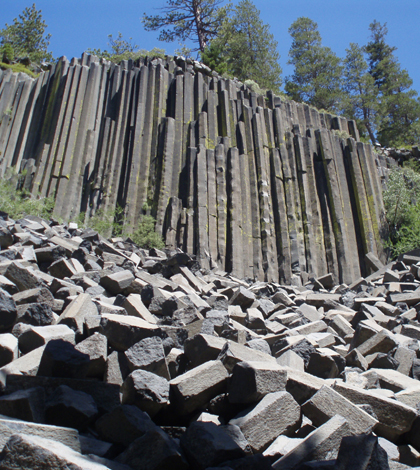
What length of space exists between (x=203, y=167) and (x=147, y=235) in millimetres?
2399

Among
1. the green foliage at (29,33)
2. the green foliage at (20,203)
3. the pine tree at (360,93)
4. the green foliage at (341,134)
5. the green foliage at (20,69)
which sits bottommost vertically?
the green foliage at (20,203)

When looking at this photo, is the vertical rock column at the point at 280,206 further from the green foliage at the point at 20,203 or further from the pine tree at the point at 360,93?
the pine tree at the point at 360,93

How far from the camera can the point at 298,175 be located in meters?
11.8

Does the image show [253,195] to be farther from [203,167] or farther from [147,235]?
[147,235]

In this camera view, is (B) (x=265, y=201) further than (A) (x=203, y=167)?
Yes

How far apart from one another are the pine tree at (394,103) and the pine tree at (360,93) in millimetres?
692

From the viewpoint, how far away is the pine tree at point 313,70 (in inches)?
1037

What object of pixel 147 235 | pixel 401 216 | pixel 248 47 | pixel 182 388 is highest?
pixel 248 47

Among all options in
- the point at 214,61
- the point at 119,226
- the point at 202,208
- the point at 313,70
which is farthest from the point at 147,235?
the point at 313,70

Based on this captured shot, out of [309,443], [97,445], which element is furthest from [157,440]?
[309,443]

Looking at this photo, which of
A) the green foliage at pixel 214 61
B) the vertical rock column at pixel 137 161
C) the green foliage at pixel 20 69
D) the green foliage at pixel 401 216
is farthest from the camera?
the green foliage at pixel 214 61

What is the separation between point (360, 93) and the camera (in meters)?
28.1

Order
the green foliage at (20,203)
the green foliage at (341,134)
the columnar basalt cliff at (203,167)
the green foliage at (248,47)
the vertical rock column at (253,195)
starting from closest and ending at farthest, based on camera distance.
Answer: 1. the green foliage at (20,203)
2. the vertical rock column at (253,195)
3. the columnar basalt cliff at (203,167)
4. the green foliage at (341,134)
5. the green foliage at (248,47)

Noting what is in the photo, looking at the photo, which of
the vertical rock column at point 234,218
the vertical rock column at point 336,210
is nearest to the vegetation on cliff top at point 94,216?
the vertical rock column at point 234,218
